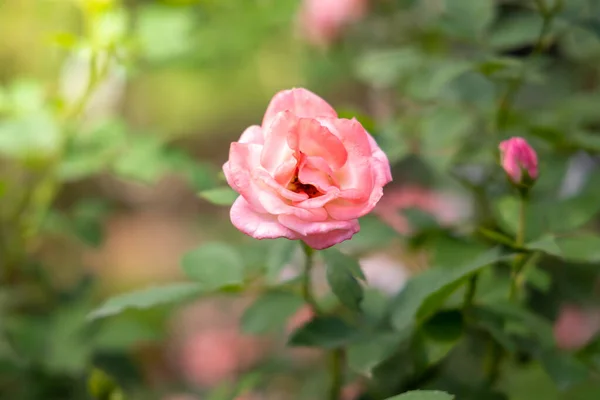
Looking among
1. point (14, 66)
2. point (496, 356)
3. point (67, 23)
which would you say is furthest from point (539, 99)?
point (14, 66)

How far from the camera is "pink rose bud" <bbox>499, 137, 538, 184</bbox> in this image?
1.61ft

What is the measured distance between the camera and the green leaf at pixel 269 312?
23.3 inches

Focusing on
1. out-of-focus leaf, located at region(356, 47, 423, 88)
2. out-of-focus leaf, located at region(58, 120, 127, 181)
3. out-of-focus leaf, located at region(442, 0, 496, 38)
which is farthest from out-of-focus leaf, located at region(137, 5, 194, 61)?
out-of-focus leaf, located at region(442, 0, 496, 38)

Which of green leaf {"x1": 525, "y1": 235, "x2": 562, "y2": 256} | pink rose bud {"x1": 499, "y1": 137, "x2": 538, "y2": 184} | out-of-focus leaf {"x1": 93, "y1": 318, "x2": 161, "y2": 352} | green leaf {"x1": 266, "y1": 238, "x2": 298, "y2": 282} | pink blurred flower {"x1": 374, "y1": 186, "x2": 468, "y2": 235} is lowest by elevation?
pink blurred flower {"x1": 374, "y1": 186, "x2": 468, "y2": 235}

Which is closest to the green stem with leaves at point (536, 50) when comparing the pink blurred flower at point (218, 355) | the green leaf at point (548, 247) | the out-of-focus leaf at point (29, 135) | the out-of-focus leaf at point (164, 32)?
the green leaf at point (548, 247)

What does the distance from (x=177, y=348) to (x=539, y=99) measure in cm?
91

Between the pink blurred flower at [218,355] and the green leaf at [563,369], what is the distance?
2.40 feet

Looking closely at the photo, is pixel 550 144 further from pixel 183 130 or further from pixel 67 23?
pixel 183 130

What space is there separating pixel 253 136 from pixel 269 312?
203 millimetres

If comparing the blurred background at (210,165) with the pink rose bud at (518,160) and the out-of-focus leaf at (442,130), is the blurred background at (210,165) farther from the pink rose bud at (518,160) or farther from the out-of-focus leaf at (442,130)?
the pink rose bud at (518,160)

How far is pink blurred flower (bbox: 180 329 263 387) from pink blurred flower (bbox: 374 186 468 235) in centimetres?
38

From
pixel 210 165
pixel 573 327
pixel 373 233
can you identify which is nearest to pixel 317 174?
pixel 373 233

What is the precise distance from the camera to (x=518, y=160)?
495 millimetres

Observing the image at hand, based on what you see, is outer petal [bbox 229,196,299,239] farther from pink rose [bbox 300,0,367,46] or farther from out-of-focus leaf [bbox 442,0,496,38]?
pink rose [bbox 300,0,367,46]
